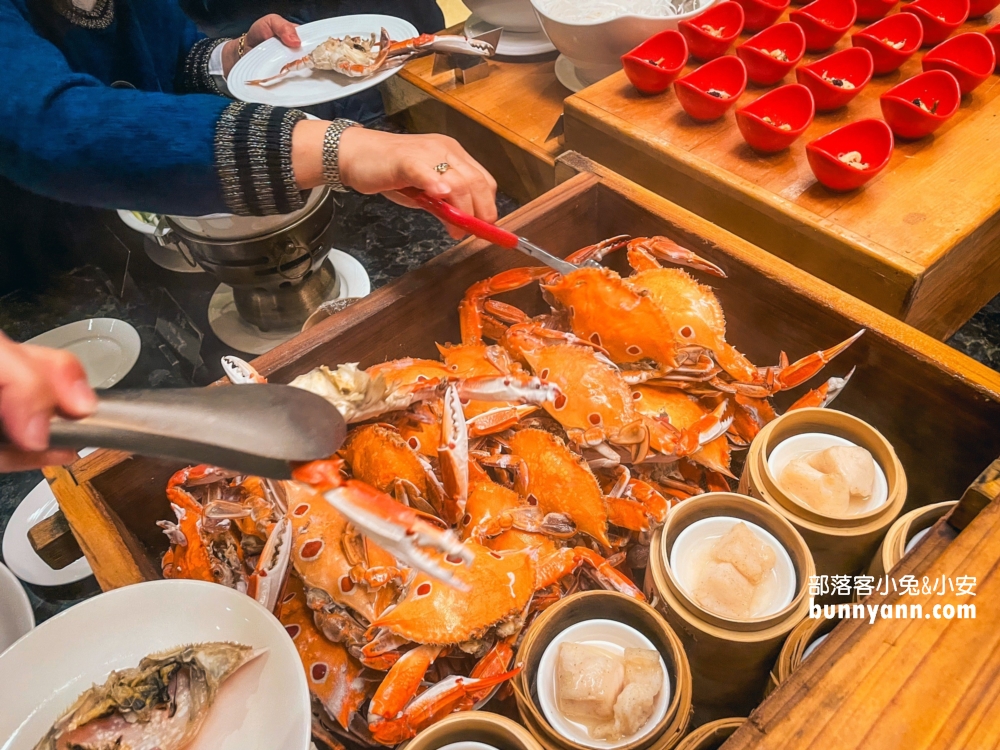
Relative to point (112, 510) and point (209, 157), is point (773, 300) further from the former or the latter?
point (112, 510)

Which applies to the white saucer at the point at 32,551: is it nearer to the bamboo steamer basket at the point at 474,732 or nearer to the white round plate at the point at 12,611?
the white round plate at the point at 12,611

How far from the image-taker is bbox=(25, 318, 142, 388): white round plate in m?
1.85

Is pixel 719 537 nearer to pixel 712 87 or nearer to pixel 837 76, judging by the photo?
pixel 712 87

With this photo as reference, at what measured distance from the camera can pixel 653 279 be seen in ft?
4.05

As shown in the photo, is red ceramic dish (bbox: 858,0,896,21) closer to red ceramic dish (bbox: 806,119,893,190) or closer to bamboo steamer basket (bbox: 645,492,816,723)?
red ceramic dish (bbox: 806,119,893,190)

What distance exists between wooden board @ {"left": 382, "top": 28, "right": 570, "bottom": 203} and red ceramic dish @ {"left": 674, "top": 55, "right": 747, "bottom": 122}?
400mm

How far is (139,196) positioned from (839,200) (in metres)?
1.50

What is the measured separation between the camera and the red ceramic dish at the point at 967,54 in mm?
1629

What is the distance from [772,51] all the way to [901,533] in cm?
146

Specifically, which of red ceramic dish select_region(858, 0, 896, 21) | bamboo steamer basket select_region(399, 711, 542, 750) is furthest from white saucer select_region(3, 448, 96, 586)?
red ceramic dish select_region(858, 0, 896, 21)

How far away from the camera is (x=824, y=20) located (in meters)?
1.85

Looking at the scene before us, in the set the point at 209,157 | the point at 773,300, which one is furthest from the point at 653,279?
the point at 209,157

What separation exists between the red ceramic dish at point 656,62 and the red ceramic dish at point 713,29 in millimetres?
41

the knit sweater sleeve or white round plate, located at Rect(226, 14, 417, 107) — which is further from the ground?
the knit sweater sleeve
